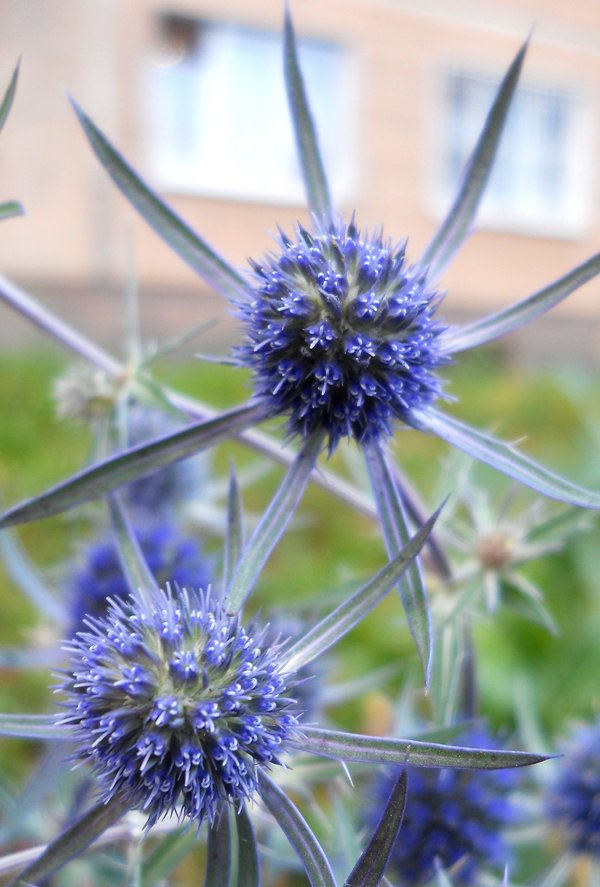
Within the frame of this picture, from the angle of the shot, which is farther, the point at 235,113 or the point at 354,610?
the point at 235,113

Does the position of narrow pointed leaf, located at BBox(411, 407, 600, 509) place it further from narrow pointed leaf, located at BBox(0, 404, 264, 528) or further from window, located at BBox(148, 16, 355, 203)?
window, located at BBox(148, 16, 355, 203)

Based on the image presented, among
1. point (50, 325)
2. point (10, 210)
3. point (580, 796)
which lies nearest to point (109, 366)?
point (50, 325)

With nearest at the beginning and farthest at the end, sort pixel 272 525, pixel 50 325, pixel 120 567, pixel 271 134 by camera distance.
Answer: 1. pixel 272 525
2. pixel 50 325
3. pixel 120 567
4. pixel 271 134

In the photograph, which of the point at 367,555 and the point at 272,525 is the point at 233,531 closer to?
the point at 272,525

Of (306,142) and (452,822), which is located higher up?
(306,142)

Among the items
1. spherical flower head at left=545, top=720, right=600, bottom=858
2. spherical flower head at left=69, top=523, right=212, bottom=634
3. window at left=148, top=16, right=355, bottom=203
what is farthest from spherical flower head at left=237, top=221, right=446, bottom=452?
window at left=148, top=16, right=355, bottom=203

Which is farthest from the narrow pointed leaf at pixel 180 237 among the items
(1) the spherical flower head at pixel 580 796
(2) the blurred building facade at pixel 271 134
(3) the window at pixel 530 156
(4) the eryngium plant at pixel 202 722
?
(3) the window at pixel 530 156

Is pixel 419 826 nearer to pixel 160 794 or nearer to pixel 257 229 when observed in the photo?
pixel 160 794

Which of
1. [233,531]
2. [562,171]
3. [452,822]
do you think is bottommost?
[452,822]
